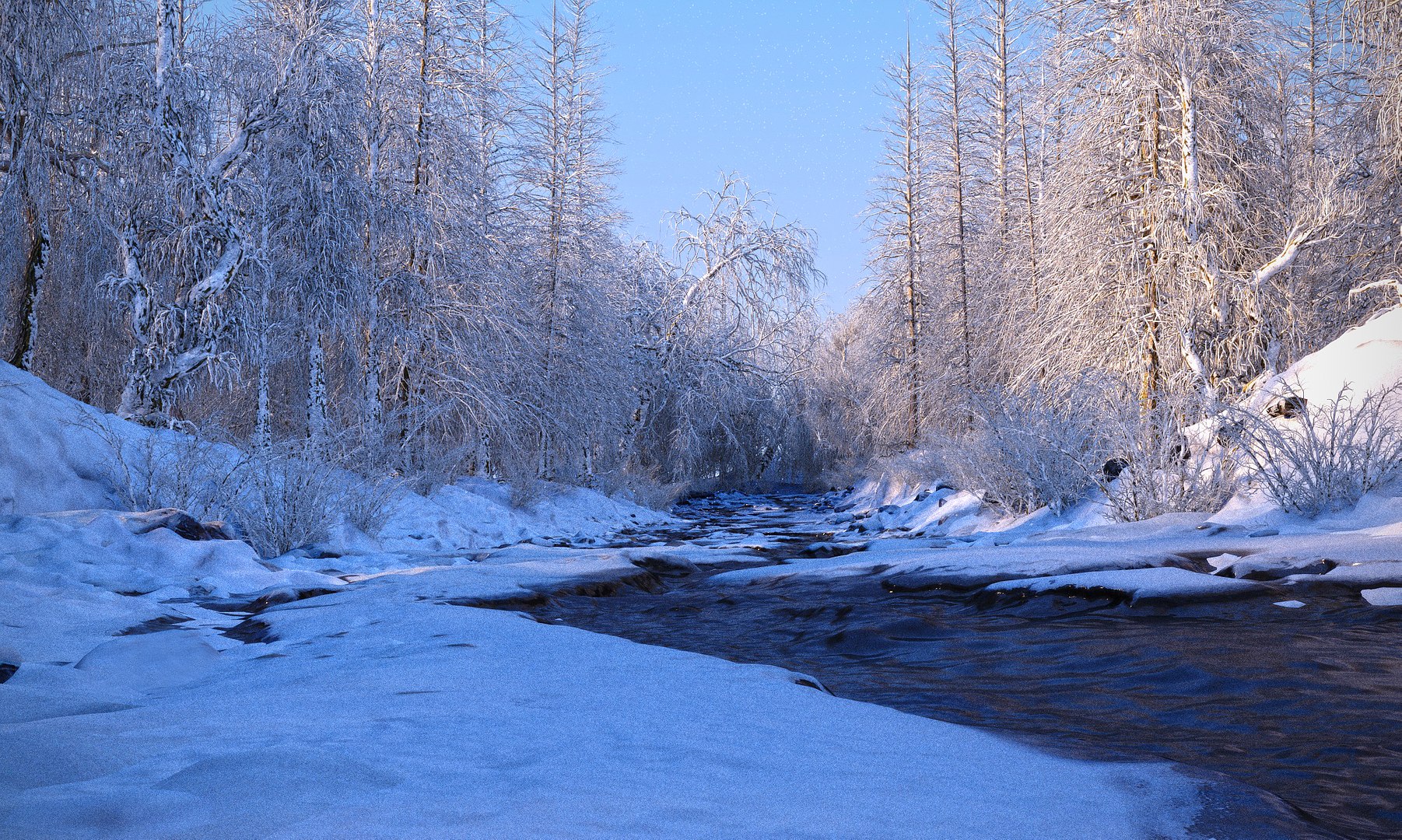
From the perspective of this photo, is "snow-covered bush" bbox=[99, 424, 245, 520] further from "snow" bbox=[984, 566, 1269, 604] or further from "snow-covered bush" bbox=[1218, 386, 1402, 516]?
"snow-covered bush" bbox=[1218, 386, 1402, 516]

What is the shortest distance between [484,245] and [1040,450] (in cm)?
908

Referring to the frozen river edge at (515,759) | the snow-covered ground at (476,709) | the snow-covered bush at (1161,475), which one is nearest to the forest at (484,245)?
the snow-covered bush at (1161,475)

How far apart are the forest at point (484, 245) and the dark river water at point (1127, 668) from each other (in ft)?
13.8

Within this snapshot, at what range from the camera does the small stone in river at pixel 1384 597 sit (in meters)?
3.86

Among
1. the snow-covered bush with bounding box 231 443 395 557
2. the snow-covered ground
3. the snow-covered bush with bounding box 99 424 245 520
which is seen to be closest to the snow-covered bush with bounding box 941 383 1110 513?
the snow-covered ground

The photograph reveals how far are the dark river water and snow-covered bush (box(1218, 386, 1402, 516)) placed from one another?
9.15 feet

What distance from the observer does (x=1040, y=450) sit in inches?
369

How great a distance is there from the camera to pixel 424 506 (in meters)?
10.8

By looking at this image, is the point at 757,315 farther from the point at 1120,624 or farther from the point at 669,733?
the point at 669,733

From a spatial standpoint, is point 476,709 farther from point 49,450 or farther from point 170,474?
point 49,450

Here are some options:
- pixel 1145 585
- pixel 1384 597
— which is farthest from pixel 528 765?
pixel 1384 597

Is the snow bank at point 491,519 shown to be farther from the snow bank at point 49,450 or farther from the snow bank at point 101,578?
the snow bank at point 101,578

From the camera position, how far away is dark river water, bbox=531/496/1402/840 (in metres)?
2.23

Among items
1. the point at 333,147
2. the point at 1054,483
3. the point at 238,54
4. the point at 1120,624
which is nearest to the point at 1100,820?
the point at 1120,624
